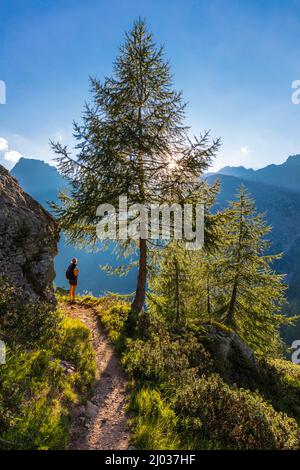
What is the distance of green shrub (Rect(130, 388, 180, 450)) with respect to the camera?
16.2 ft

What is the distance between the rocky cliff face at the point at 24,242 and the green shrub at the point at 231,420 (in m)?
5.97

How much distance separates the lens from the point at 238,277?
16.3 m

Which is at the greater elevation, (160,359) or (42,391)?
(42,391)

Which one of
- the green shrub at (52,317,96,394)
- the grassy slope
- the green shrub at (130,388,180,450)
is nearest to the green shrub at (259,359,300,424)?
the grassy slope

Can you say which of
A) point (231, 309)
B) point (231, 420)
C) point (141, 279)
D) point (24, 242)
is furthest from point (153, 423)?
point (231, 309)

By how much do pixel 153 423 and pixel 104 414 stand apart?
121 centimetres

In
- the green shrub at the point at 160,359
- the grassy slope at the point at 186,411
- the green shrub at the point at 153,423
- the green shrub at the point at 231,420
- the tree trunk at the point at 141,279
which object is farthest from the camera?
the tree trunk at the point at 141,279

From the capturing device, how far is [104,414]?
594 cm

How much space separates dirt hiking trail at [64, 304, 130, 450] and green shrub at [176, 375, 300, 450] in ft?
5.01

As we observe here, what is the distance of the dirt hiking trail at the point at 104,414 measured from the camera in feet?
16.4

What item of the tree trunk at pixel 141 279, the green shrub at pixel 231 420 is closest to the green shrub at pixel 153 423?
the green shrub at pixel 231 420

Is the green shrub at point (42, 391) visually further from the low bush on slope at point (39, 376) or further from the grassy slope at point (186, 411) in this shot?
the grassy slope at point (186, 411)

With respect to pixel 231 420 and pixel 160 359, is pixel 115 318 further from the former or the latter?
pixel 231 420
